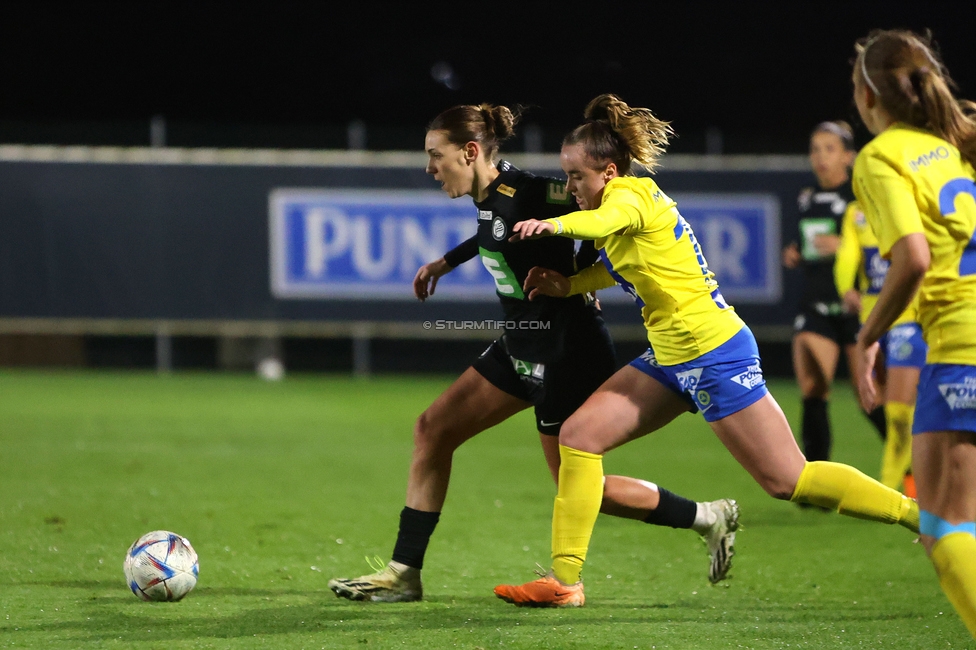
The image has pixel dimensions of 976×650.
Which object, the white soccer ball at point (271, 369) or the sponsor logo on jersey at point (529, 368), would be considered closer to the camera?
the sponsor logo on jersey at point (529, 368)

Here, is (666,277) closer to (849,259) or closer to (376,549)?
(376,549)

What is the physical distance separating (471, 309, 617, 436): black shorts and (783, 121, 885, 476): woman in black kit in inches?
120

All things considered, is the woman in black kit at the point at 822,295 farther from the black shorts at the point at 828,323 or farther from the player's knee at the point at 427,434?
the player's knee at the point at 427,434

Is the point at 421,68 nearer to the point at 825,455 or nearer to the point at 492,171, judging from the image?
the point at 825,455

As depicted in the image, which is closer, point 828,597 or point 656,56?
point 828,597

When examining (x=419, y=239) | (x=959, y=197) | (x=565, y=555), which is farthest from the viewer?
(x=419, y=239)

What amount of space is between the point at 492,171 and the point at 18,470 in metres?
5.02

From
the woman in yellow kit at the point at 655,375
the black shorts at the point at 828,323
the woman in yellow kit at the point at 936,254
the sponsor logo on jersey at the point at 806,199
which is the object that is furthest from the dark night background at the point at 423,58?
the woman in yellow kit at the point at 936,254

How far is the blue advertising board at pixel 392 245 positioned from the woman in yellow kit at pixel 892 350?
810 centimetres

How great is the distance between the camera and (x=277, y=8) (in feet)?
85.9

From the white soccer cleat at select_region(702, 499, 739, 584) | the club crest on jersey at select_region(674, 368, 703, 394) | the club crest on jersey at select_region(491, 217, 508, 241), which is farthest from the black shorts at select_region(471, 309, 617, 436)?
the white soccer cleat at select_region(702, 499, 739, 584)

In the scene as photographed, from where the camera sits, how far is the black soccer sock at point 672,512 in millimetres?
5336

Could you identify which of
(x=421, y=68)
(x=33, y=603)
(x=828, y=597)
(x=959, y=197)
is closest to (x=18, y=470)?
(x=33, y=603)

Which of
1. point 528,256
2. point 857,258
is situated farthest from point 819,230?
point 528,256
